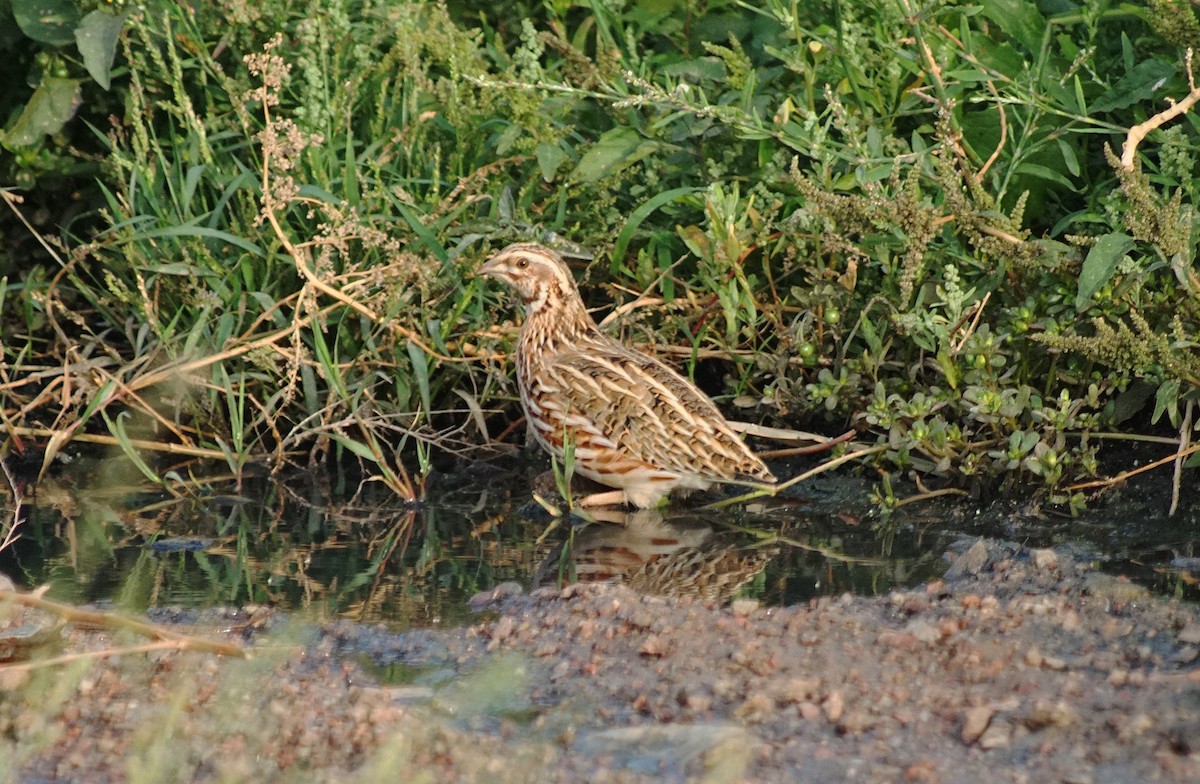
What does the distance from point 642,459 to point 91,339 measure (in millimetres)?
2748

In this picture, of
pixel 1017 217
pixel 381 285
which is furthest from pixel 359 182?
pixel 1017 217

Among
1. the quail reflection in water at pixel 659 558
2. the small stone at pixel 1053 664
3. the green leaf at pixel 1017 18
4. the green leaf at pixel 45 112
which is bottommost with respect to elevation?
the quail reflection in water at pixel 659 558

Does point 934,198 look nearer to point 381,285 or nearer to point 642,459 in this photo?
point 642,459

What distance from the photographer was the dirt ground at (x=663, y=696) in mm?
3678

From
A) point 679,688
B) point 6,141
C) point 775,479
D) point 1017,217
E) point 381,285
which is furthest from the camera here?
point 6,141

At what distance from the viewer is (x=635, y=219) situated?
694 centimetres

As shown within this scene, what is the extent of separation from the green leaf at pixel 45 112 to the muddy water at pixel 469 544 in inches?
71.3

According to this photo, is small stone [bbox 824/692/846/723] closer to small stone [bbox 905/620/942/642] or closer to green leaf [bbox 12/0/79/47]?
small stone [bbox 905/620/942/642]

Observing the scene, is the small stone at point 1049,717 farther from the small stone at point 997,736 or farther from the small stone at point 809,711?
the small stone at point 809,711

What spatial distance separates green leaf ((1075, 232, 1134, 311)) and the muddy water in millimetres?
874

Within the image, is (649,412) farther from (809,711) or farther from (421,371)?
(809,711)

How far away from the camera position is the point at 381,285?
6980mm

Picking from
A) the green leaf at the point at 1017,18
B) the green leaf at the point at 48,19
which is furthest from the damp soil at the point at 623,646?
the green leaf at the point at 48,19

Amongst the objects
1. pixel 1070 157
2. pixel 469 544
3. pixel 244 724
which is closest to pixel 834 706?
pixel 244 724
